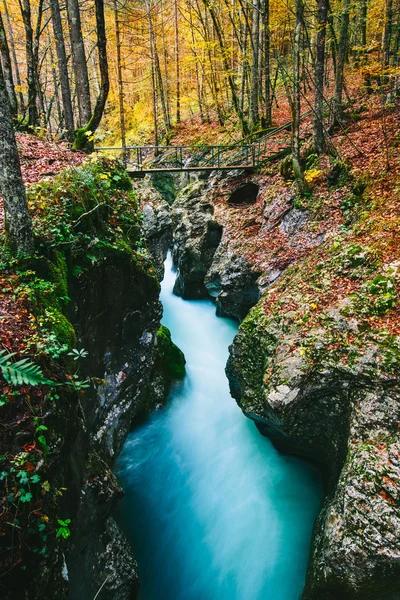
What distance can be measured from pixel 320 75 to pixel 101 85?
257 inches

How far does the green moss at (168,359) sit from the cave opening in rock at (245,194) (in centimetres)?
681

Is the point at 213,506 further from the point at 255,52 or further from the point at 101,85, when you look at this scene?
the point at 255,52

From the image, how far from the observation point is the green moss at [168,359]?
10994 millimetres

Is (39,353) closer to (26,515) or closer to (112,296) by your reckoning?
(26,515)

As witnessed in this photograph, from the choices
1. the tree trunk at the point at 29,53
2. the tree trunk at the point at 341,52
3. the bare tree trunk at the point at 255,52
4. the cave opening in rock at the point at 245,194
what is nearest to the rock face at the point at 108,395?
the cave opening in rock at the point at 245,194

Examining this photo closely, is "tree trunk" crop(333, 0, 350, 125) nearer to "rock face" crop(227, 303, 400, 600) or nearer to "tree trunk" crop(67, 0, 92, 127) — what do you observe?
"tree trunk" crop(67, 0, 92, 127)

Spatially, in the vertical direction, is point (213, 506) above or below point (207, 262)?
below

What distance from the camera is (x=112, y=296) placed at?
6711 mm

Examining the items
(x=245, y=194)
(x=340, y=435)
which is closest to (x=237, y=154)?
(x=245, y=194)

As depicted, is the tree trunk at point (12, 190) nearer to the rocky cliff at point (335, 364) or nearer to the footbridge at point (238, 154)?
the rocky cliff at point (335, 364)

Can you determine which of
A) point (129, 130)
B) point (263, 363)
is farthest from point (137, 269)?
point (129, 130)

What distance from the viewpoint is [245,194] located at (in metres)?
14.5

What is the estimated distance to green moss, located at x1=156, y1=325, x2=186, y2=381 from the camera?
433 inches

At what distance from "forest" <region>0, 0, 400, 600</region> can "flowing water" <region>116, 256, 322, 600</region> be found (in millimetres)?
39
